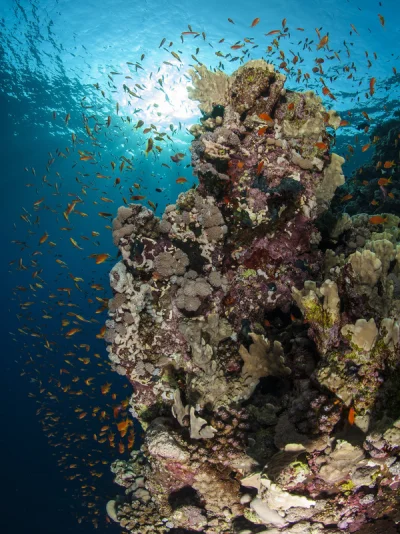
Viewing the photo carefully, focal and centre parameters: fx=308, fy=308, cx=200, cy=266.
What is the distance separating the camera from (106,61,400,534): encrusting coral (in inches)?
138

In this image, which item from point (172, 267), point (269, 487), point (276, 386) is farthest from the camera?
point (172, 267)

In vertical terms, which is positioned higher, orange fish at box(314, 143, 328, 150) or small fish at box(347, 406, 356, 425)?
orange fish at box(314, 143, 328, 150)

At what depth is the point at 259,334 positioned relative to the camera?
4891mm

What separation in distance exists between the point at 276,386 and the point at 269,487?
5.98 ft

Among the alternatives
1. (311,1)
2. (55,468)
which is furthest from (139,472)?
(55,468)

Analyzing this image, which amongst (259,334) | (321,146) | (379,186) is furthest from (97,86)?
(259,334)

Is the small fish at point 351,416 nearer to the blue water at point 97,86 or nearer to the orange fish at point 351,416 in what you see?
the orange fish at point 351,416

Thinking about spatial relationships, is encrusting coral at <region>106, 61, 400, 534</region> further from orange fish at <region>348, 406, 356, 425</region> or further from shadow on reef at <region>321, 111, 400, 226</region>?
shadow on reef at <region>321, 111, 400, 226</region>

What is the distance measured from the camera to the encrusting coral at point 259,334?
350cm

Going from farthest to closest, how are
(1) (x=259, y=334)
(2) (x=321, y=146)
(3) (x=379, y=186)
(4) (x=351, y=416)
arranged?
(3) (x=379, y=186) < (2) (x=321, y=146) < (1) (x=259, y=334) < (4) (x=351, y=416)

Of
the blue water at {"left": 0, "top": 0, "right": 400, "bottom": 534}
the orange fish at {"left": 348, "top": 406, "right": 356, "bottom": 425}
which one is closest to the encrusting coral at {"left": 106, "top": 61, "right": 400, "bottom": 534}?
the orange fish at {"left": 348, "top": 406, "right": 356, "bottom": 425}

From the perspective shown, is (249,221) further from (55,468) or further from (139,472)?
(55,468)

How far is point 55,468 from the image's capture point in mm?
30594

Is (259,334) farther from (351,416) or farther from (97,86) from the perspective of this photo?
(97,86)
